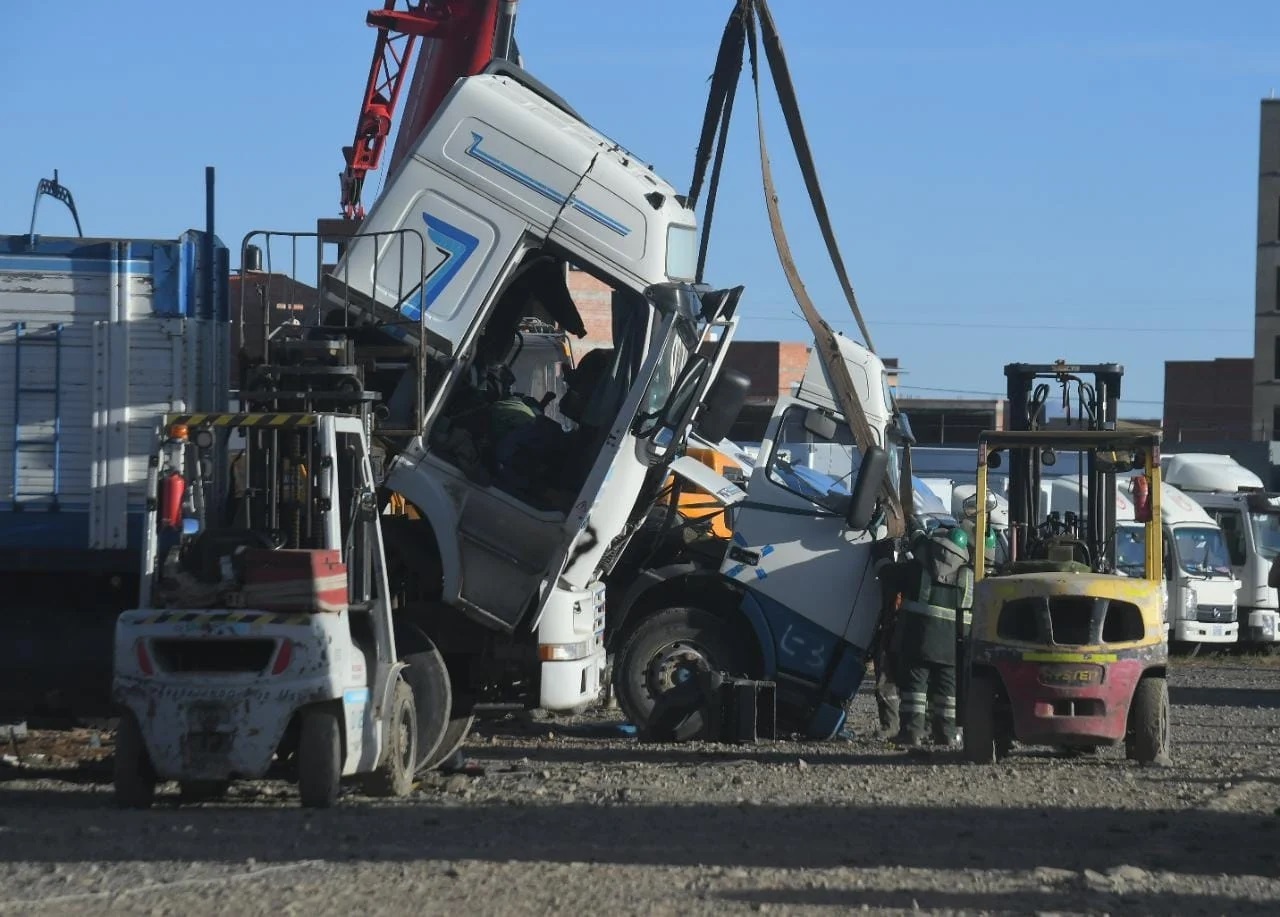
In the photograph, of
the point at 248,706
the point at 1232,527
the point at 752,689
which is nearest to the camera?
the point at 248,706

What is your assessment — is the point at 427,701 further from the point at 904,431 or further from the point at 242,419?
the point at 904,431

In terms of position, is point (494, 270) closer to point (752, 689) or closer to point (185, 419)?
point (185, 419)

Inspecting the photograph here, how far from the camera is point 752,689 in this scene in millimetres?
13531

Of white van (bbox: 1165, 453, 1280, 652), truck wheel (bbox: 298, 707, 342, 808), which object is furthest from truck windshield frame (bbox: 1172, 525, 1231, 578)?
truck wheel (bbox: 298, 707, 342, 808)

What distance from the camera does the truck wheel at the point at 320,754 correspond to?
367 inches

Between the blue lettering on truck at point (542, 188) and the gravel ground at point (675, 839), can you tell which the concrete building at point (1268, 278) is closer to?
the gravel ground at point (675, 839)

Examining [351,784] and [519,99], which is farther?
[519,99]

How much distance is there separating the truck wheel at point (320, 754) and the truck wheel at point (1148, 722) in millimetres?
5644

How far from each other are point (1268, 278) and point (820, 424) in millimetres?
63171

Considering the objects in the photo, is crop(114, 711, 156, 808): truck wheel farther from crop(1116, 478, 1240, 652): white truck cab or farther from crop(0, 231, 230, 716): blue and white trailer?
crop(1116, 478, 1240, 652): white truck cab

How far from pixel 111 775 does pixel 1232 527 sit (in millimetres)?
21067

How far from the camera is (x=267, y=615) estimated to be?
928 centimetres

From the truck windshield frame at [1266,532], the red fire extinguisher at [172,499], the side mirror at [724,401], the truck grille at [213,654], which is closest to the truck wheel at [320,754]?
the truck grille at [213,654]

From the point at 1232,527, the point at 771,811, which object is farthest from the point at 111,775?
the point at 1232,527
